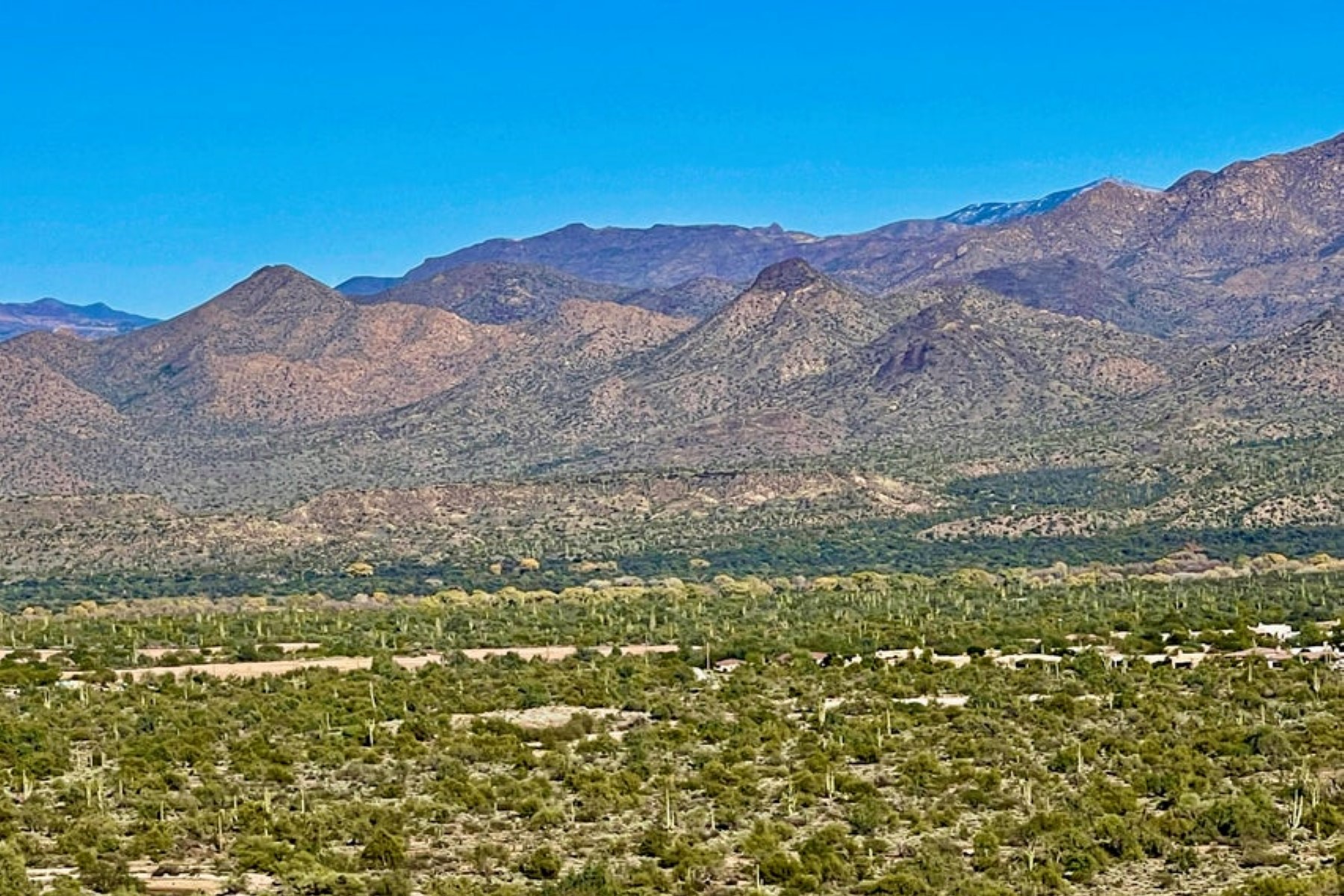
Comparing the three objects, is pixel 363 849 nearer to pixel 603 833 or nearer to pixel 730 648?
pixel 603 833

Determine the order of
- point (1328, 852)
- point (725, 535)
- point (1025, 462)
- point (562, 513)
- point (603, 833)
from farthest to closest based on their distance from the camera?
point (1025, 462) → point (562, 513) → point (725, 535) → point (603, 833) → point (1328, 852)

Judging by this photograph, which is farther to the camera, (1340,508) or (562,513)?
(562,513)

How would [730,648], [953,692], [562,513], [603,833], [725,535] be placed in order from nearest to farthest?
[603,833], [953,692], [730,648], [725,535], [562,513]

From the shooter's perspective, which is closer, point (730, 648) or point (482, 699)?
point (482, 699)

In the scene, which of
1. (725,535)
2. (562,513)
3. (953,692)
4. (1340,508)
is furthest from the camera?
(562,513)

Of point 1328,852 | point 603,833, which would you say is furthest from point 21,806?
point 1328,852

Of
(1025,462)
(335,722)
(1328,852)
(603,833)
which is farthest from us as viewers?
(1025,462)

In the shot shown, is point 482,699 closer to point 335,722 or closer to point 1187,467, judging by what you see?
point 335,722

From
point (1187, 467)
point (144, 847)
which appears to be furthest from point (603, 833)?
point (1187, 467)

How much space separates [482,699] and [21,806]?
19495 mm

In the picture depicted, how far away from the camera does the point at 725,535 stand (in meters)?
168

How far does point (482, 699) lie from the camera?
205ft

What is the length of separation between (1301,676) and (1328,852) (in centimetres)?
2382

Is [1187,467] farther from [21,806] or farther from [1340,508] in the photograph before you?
[21,806]
